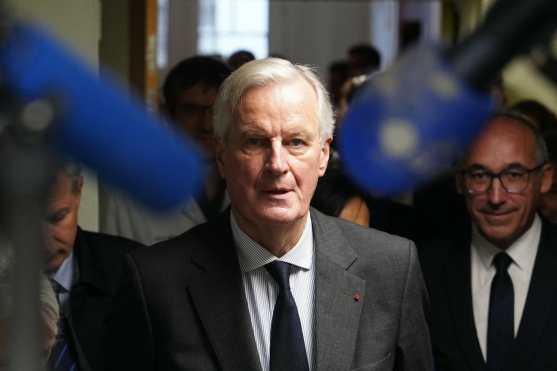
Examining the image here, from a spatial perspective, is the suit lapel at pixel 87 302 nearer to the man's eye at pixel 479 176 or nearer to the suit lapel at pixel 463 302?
the suit lapel at pixel 463 302

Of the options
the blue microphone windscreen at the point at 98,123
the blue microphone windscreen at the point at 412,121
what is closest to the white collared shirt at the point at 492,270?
the blue microphone windscreen at the point at 412,121

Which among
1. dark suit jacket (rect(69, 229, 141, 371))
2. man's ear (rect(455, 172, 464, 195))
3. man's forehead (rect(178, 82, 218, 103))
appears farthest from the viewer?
man's forehead (rect(178, 82, 218, 103))

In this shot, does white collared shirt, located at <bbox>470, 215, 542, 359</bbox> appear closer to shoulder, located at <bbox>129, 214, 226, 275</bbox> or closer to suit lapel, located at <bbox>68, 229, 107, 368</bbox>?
shoulder, located at <bbox>129, 214, 226, 275</bbox>

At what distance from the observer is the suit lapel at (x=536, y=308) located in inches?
117

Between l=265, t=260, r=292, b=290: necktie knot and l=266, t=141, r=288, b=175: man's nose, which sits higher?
l=266, t=141, r=288, b=175: man's nose

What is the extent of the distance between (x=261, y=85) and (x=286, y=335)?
575 millimetres

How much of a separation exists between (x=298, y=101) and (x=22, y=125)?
1.50m

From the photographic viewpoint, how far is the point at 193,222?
363 centimetres

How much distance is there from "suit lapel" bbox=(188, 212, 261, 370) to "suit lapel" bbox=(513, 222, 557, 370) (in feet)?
3.18

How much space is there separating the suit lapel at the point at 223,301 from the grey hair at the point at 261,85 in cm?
27

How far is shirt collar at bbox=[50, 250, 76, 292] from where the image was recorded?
9.58 feet

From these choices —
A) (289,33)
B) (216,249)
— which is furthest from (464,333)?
(289,33)

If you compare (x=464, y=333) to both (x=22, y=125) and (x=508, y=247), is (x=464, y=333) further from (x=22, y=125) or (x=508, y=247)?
(x=22, y=125)

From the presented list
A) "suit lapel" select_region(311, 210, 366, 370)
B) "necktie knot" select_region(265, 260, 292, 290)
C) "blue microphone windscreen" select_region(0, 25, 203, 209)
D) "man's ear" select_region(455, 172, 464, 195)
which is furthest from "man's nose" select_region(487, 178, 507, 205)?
"blue microphone windscreen" select_region(0, 25, 203, 209)
